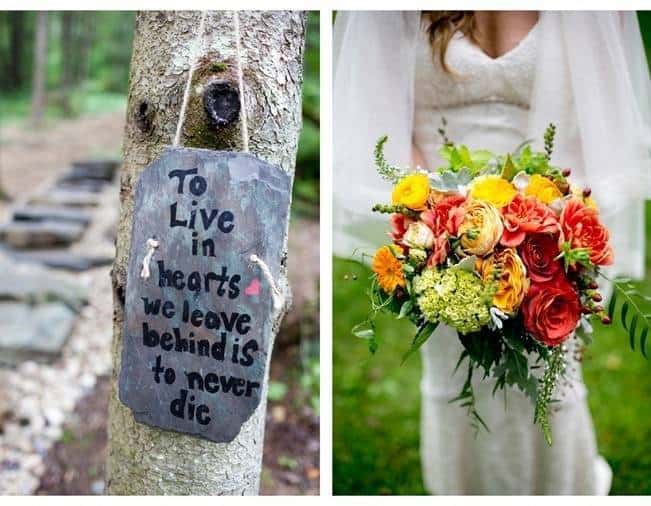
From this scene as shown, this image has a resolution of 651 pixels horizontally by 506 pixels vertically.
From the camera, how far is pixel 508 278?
111 cm

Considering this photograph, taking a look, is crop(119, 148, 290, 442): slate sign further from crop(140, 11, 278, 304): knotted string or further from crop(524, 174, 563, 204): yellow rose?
crop(524, 174, 563, 204): yellow rose

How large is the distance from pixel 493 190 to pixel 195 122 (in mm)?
520

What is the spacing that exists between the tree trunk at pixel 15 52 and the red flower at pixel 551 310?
8.36m

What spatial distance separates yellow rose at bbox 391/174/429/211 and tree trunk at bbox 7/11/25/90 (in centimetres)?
814

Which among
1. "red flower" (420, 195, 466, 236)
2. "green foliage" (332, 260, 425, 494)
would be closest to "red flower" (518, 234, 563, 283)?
"red flower" (420, 195, 466, 236)

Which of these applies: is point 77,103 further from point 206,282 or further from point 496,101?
point 206,282

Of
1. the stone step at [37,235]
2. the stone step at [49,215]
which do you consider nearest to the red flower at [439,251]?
the stone step at [37,235]

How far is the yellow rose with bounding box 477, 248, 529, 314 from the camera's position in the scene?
1.10 meters

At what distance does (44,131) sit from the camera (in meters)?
7.15

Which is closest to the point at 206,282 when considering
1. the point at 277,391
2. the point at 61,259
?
the point at 277,391

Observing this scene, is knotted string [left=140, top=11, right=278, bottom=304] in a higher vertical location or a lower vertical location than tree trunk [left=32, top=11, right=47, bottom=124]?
lower

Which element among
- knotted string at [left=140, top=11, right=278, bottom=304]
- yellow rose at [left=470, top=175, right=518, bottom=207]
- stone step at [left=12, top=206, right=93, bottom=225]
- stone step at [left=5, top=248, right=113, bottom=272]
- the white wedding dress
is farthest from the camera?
stone step at [left=12, top=206, right=93, bottom=225]

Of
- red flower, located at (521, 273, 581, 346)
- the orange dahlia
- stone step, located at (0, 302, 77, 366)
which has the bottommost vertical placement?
stone step, located at (0, 302, 77, 366)
